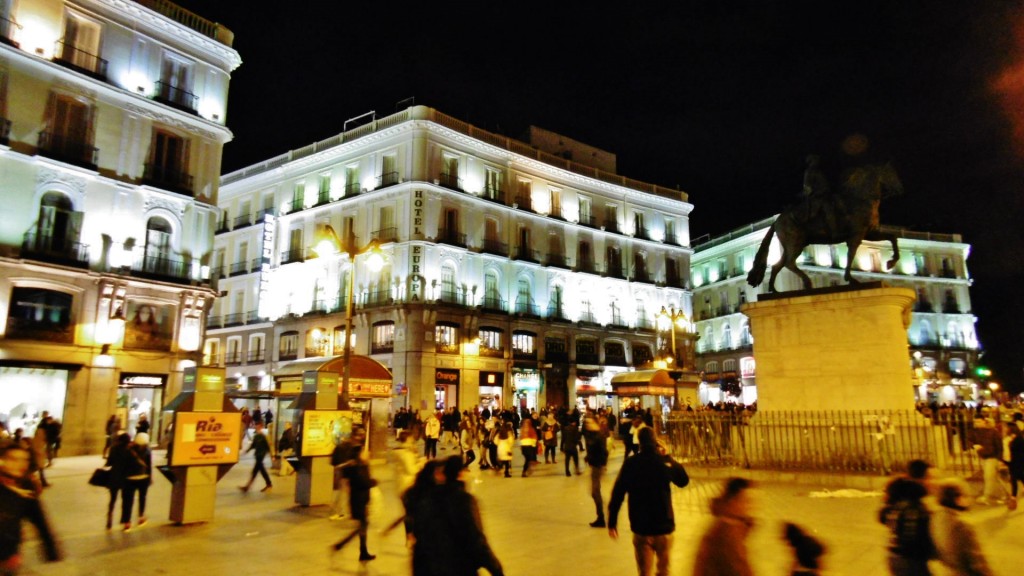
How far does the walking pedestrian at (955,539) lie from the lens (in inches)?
169

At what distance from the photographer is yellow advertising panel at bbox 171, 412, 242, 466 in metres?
10.5

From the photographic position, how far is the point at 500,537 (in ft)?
30.2

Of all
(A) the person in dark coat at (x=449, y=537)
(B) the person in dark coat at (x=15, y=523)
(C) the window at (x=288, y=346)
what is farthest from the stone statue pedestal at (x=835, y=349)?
(C) the window at (x=288, y=346)

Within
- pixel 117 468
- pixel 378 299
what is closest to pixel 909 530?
pixel 117 468

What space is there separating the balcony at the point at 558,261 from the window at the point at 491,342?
6000 mm

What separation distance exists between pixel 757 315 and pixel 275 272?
1370 inches

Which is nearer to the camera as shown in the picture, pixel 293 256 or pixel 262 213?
pixel 293 256

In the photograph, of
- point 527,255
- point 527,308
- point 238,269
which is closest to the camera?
point 527,308

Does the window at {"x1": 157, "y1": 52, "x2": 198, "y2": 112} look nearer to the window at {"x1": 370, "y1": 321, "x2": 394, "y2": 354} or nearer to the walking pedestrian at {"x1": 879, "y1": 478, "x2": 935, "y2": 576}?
the window at {"x1": 370, "y1": 321, "x2": 394, "y2": 354}

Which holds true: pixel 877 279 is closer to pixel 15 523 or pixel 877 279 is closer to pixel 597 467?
pixel 597 467

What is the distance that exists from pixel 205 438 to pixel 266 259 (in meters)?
32.0

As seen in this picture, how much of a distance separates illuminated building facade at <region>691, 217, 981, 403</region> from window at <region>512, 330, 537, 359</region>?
21003 mm

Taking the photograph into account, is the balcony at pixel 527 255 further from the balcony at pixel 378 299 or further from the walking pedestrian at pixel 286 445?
the walking pedestrian at pixel 286 445

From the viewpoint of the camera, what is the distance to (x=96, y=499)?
514 inches
